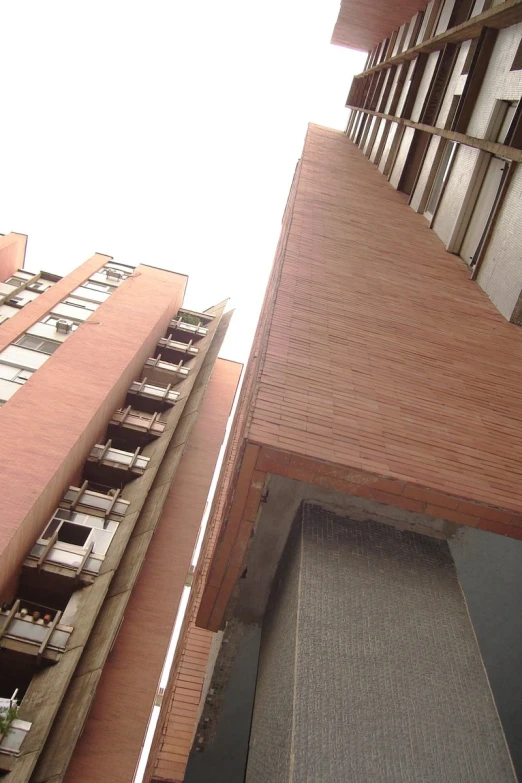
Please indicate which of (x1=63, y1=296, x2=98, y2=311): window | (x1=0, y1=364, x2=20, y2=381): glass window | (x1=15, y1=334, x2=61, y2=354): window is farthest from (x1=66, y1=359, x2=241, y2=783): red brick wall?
(x1=63, y1=296, x2=98, y2=311): window

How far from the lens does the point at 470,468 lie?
250 inches

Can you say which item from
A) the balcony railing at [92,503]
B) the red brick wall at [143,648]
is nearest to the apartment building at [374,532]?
the red brick wall at [143,648]

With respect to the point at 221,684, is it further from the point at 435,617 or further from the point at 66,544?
the point at 66,544

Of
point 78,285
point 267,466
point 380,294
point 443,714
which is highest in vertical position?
point 380,294

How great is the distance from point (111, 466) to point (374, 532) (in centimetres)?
1287

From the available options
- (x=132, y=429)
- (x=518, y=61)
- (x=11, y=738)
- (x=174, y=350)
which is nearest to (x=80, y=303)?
(x=174, y=350)

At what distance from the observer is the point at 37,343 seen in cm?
2197

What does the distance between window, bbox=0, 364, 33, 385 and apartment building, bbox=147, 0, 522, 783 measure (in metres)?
11.5

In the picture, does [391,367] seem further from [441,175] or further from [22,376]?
[22,376]

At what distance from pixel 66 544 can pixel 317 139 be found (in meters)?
23.4

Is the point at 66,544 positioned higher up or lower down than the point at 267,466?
lower down

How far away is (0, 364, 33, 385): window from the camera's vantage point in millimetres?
19730

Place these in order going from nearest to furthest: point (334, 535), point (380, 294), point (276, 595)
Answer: point (334, 535) < point (276, 595) < point (380, 294)

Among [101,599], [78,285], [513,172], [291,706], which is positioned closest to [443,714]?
[291,706]
